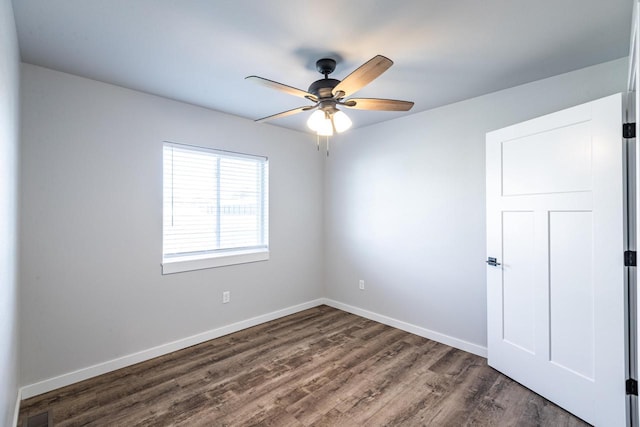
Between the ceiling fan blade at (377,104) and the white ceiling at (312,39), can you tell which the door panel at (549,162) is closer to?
the white ceiling at (312,39)

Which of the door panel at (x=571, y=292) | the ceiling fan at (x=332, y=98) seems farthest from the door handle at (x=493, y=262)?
the ceiling fan at (x=332, y=98)

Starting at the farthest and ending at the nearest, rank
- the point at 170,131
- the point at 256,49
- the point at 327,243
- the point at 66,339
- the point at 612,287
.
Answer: the point at 327,243, the point at 170,131, the point at 66,339, the point at 256,49, the point at 612,287

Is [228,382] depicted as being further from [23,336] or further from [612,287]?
[612,287]

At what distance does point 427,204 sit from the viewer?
3236 millimetres

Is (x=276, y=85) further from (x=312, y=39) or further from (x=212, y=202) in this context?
(x=212, y=202)

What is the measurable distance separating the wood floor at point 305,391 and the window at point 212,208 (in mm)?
937

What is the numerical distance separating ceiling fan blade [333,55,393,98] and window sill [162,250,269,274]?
7.08 ft

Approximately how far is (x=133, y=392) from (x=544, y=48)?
381 cm

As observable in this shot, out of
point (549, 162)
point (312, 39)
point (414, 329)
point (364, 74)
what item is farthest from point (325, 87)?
point (414, 329)

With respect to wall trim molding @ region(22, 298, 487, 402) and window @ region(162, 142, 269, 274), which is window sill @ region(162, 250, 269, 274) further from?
wall trim molding @ region(22, 298, 487, 402)

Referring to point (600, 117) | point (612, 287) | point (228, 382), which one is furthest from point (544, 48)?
point (228, 382)

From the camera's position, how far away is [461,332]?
2979mm

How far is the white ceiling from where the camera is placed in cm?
159

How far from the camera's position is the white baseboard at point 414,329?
9.45ft
